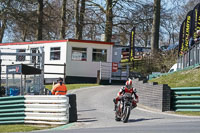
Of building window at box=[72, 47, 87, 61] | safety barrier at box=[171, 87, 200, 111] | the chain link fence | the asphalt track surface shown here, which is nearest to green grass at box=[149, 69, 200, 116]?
the chain link fence

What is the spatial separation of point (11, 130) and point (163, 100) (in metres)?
6.18

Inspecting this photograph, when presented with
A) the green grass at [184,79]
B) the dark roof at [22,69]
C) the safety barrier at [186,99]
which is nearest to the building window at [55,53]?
the green grass at [184,79]

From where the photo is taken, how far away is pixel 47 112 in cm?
1410

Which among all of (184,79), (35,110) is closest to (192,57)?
(184,79)

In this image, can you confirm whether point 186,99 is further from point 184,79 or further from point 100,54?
point 100,54

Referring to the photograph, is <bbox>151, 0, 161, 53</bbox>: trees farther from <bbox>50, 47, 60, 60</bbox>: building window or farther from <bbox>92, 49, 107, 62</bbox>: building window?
<bbox>50, 47, 60, 60</bbox>: building window

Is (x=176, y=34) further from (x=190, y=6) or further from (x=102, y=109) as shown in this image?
(x=102, y=109)

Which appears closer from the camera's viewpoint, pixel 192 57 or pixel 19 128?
pixel 19 128

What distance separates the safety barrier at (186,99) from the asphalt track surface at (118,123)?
78 centimetres

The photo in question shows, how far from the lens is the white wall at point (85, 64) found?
3212 cm

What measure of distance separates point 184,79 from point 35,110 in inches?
321

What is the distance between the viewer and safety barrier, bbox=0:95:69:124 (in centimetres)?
1379

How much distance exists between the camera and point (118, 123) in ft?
42.9

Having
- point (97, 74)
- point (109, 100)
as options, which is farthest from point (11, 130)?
point (97, 74)
